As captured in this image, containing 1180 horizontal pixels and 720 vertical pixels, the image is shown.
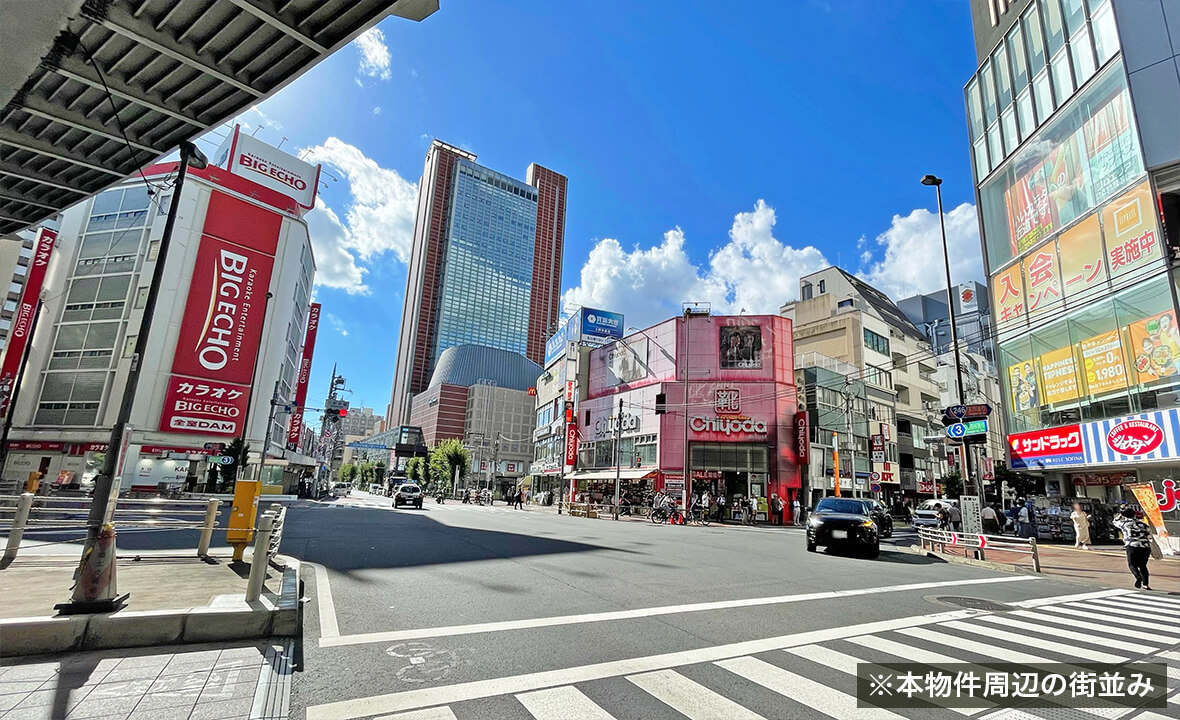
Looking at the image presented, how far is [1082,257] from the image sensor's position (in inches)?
857

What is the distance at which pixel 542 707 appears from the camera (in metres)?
3.88

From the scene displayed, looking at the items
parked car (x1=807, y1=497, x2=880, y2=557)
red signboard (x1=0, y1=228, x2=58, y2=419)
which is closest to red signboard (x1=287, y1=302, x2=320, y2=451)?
red signboard (x1=0, y1=228, x2=58, y2=419)

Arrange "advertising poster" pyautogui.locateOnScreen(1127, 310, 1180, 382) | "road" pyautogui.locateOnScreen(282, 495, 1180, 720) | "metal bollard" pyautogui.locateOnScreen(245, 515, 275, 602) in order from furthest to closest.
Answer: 1. "advertising poster" pyautogui.locateOnScreen(1127, 310, 1180, 382)
2. "metal bollard" pyautogui.locateOnScreen(245, 515, 275, 602)
3. "road" pyautogui.locateOnScreen(282, 495, 1180, 720)

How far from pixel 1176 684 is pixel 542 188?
176m

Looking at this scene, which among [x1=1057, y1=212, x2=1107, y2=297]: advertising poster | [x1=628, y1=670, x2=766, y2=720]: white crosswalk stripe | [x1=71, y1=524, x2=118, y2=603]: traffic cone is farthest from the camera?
[x1=1057, y1=212, x2=1107, y2=297]: advertising poster

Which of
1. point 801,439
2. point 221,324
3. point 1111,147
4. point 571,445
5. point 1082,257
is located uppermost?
point 1111,147

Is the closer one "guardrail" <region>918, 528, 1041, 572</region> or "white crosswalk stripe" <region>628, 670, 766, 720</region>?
"white crosswalk stripe" <region>628, 670, 766, 720</region>

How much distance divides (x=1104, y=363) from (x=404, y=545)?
25967mm

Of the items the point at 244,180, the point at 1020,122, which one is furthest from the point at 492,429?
the point at 1020,122

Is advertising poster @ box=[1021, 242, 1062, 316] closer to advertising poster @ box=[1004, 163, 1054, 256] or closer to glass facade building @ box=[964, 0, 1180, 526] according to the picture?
glass facade building @ box=[964, 0, 1180, 526]

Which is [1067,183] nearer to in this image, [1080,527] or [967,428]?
[967,428]

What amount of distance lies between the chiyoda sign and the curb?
2174 inches

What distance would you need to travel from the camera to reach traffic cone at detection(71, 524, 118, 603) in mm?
5148

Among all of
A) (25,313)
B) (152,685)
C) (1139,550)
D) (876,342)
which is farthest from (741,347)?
(25,313)
